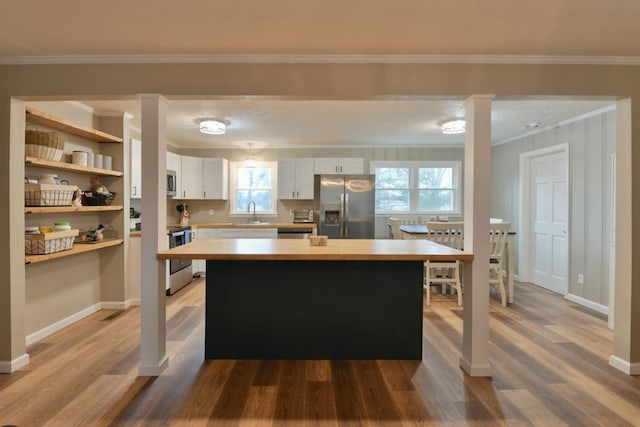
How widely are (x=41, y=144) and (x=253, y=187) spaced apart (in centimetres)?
346

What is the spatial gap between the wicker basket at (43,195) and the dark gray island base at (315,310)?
1.55 metres

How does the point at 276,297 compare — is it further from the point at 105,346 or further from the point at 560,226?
the point at 560,226

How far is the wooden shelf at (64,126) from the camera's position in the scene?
8.99 feet

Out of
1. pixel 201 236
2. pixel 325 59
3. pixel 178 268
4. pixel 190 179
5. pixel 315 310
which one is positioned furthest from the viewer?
pixel 190 179

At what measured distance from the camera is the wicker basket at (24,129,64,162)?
277cm

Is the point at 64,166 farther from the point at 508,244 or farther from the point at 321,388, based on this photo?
the point at 508,244

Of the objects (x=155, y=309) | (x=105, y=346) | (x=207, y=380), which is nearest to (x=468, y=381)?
(x=207, y=380)

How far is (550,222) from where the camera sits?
15.5 ft

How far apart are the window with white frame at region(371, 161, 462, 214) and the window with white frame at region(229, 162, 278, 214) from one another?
1.91 metres

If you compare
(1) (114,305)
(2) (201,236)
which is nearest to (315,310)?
(1) (114,305)

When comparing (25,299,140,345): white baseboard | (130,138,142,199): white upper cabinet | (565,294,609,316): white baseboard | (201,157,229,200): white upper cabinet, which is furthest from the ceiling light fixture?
(565,294,609,316): white baseboard

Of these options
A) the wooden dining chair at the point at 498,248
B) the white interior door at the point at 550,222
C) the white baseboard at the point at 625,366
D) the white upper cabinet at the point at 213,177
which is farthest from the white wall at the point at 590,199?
the white upper cabinet at the point at 213,177

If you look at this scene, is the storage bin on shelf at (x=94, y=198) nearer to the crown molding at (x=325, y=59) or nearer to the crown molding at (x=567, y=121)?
the crown molding at (x=325, y=59)

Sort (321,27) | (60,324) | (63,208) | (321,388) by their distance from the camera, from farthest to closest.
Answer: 1. (60,324)
2. (63,208)
3. (321,388)
4. (321,27)
